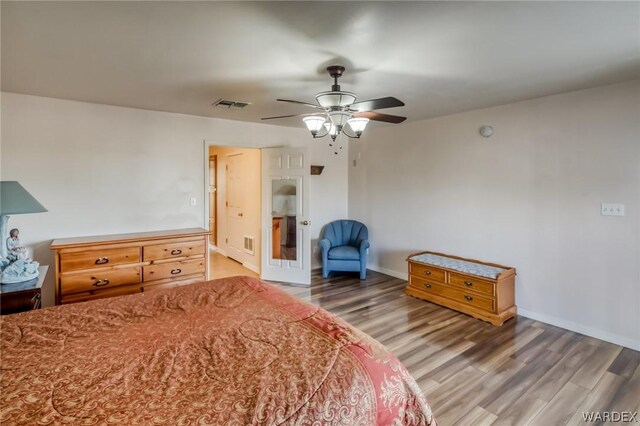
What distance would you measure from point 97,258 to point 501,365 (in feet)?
12.9

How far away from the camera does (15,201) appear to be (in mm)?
2426

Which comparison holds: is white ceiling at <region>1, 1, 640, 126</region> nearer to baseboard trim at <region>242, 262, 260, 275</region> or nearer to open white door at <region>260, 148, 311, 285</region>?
open white door at <region>260, 148, 311, 285</region>

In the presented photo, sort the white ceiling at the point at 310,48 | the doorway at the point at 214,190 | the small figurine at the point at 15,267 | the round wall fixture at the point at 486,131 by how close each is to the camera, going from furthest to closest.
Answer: the doorway at the point at 214,190
the round wall fixture at the point at 486,131
the small figurine at the point at 15,267
the white ceiling at the point at 310,48

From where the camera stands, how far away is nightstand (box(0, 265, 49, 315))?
2314 mm

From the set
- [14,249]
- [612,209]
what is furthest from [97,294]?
[612,209]

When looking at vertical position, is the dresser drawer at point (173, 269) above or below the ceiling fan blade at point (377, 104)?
below

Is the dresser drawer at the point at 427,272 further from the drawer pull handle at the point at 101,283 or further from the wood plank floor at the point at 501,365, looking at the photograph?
the drawer pull handle at the point at 101,283

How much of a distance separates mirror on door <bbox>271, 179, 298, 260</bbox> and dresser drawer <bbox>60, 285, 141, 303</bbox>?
2069 mm

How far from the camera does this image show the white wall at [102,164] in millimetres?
3373

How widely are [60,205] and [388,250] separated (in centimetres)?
443

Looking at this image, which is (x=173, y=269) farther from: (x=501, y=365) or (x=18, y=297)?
(x=501, y=365)

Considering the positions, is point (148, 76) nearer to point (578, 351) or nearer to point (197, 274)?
point (197, 274)

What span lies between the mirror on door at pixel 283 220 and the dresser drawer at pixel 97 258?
6.66 ft

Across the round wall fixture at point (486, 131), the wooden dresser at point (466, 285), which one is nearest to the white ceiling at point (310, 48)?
the round wall fixture at point (486, 131)
